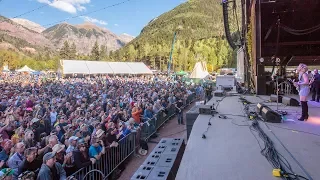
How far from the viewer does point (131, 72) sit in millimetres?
54750

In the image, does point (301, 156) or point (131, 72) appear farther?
point (131, 72)

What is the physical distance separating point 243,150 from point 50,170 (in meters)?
3.29

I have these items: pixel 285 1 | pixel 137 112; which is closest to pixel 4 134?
pixel 137 112

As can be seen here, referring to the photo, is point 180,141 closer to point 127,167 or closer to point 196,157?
point 196,157

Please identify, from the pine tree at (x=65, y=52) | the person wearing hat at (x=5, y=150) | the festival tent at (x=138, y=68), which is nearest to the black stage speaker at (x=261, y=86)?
the person wearing hat at (x=5, y=150)

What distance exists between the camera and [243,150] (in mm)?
3877

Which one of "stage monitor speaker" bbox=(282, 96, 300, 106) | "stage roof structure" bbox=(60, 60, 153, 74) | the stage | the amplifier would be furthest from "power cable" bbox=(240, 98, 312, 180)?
"stage roof structure" bbox=(60, 60, 153, 74)

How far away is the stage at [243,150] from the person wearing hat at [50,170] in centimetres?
234

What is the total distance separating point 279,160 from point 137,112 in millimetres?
A: 7223

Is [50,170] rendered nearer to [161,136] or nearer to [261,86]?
[161,136]

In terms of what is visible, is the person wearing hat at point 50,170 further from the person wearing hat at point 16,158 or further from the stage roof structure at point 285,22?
→ the stage roof structure at point 285,22

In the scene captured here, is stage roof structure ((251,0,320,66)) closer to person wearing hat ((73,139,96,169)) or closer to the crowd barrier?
the crowd barrier

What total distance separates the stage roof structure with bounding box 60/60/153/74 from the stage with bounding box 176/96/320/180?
4470 cm

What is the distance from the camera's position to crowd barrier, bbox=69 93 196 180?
17.0ft
